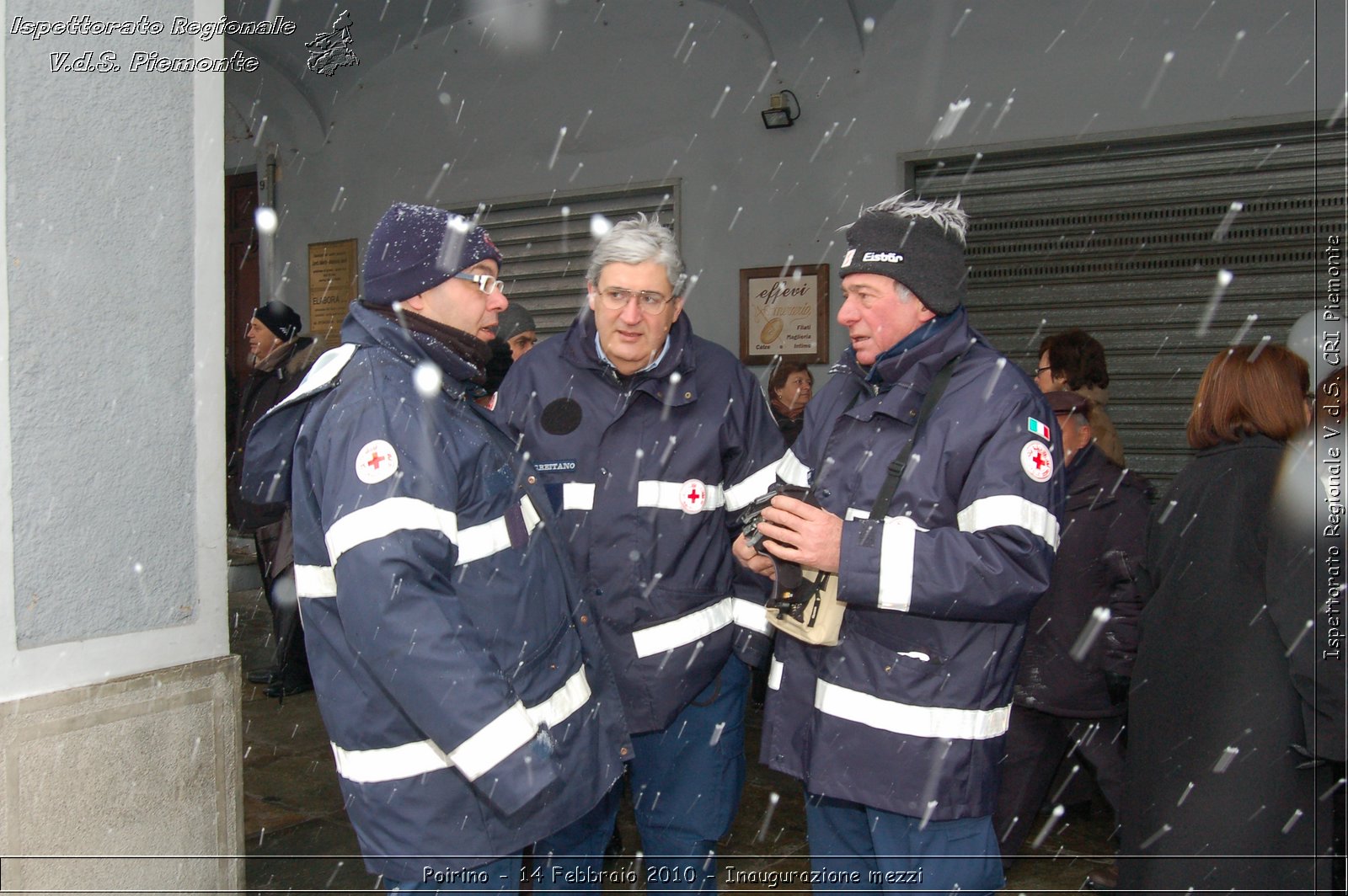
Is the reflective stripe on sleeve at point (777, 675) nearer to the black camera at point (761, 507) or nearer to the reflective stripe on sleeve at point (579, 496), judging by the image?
the black camera at point (761, 507)

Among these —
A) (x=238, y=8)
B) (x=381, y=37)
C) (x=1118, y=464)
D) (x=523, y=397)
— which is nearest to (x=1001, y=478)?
(x=523, y=397)

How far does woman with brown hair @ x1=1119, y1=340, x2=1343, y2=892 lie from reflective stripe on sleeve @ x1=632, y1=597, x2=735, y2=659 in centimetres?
140

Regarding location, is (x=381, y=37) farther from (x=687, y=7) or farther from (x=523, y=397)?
(x=523, y=397)

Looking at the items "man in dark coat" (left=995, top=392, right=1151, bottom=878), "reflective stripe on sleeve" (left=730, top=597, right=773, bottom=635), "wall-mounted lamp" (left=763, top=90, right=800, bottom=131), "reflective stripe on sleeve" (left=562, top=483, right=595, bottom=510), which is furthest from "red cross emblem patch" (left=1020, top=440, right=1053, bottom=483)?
"wall-mounted lamp" (left=763, top=90, right=800, bottom=131)

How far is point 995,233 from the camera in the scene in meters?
7.51

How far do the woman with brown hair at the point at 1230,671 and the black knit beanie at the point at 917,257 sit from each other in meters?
1.05

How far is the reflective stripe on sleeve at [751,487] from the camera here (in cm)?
333

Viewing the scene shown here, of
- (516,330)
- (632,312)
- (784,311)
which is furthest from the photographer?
(784,311)

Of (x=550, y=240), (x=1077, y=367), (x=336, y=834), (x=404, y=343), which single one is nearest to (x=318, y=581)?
(x=404, y=343)

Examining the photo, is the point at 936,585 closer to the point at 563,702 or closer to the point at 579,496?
the point at 563,702

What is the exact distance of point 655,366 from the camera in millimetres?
3232

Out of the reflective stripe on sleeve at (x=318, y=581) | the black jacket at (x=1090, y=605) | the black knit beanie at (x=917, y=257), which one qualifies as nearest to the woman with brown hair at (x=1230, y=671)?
the black jacket at (x=1090, y=605)

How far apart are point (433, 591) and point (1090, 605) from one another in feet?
9.84

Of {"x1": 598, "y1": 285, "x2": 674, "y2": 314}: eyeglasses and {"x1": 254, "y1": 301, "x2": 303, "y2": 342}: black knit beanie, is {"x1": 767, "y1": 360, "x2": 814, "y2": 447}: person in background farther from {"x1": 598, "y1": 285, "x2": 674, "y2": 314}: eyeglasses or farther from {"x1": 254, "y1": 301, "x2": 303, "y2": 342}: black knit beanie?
{"x1": 598, "y1": 285, "x2": 674, "y2": 314}: eyeglasses
